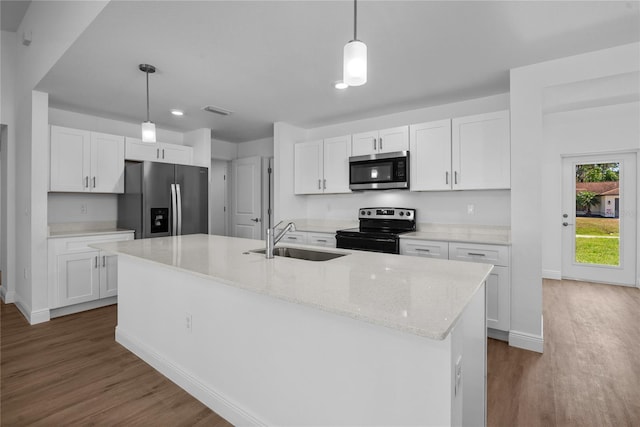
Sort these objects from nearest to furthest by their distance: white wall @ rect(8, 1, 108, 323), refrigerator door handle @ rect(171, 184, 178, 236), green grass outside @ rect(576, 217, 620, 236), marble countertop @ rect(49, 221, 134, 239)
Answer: white wall @ rect(8, 1, 108, 323)
marble countertop @ rect(49, 221, 134, 239)
refrigerator door handle @ rect(171, 184, 178, 236)
green grass outside @ rect(576, 217, 620, 236)

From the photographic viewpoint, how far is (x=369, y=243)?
364cm

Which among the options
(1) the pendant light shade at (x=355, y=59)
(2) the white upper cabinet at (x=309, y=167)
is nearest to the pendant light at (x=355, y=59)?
(1) the pendant light shade at (x=355, y=59)

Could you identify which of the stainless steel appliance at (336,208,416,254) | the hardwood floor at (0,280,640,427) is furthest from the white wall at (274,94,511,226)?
the hardwood floor at (0,280,640,427)

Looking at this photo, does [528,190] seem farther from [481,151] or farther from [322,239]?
[322,239]

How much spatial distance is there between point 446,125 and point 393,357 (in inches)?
115

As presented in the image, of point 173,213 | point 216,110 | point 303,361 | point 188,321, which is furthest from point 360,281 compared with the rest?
point 173,213

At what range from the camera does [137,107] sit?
3.90 metres

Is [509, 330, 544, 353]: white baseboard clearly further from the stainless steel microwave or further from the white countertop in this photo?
the stainless steel microwave

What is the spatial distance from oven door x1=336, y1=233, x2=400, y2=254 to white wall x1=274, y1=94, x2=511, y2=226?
801 mm

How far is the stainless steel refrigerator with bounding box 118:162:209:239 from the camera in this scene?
397 cm

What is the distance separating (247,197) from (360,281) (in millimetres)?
4564

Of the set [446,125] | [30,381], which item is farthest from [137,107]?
[446,125]

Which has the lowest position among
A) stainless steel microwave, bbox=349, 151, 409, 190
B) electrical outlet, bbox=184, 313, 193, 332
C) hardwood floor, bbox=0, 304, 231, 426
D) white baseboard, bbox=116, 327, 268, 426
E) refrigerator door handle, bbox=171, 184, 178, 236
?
hardwood floor, bbox=0, 304, 231, 426

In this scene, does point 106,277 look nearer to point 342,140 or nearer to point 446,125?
point 342,140
